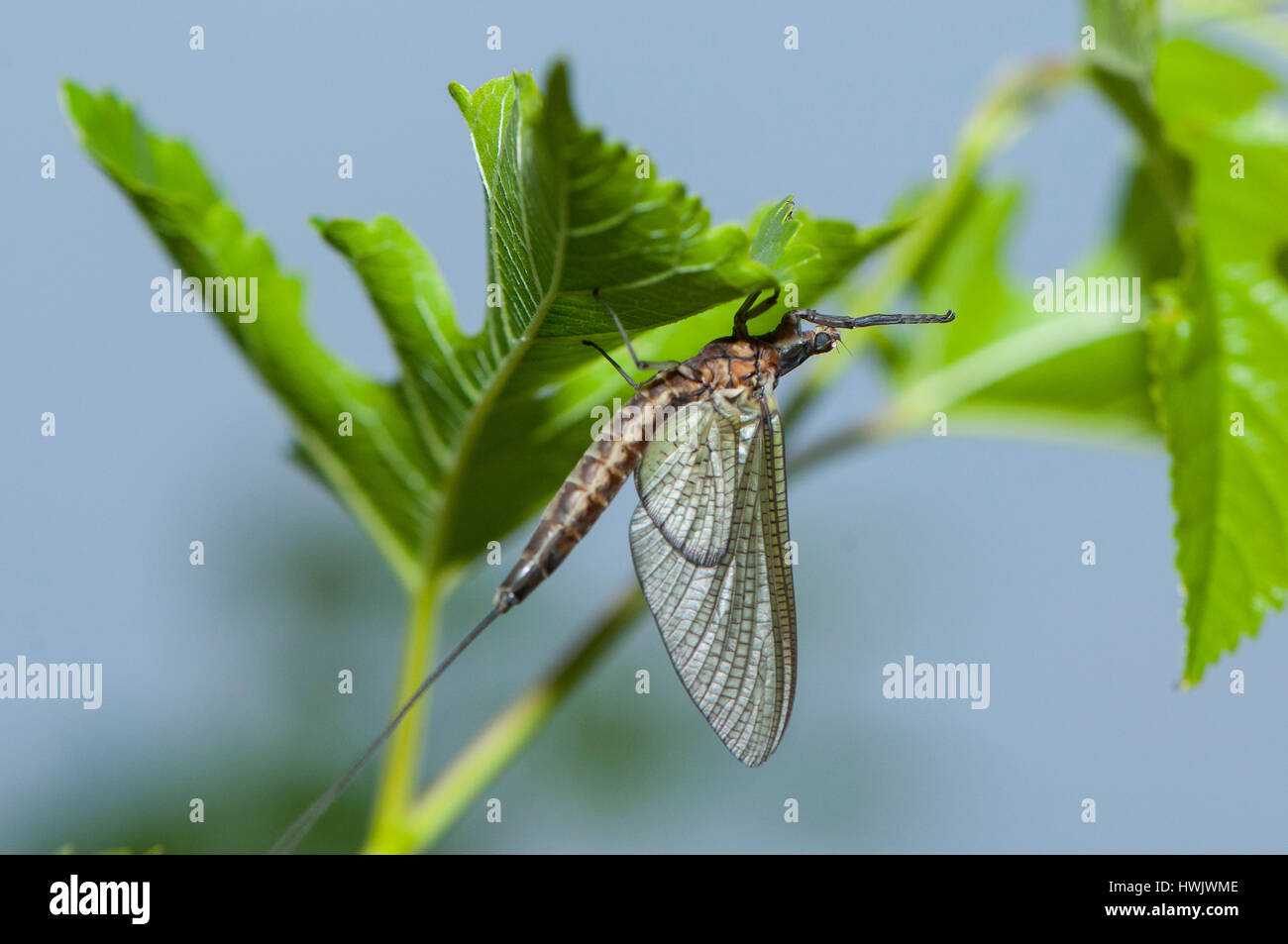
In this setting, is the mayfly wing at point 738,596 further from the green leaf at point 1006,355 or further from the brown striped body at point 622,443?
the green leaf at point 1006,355

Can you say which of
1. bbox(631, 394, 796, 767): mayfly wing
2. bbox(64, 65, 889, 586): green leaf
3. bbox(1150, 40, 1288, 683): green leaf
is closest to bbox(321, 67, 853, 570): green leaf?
bbox(64, 65, 889, 586): green leaf

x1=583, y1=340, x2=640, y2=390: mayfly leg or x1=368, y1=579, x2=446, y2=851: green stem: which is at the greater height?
x1=583, y1=340, x2=640, y2=390: mayfly leg

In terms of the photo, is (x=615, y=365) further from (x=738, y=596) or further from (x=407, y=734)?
(x=407, y=734)

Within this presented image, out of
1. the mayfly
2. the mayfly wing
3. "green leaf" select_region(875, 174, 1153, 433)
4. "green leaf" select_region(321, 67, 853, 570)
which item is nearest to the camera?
"green leaf" select_region(321, 67, 853, 570)

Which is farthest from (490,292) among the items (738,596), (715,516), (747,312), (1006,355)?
(1006,355)

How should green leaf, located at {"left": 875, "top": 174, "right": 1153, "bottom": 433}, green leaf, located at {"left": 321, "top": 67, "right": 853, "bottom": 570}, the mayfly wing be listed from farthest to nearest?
green leaf, located at {"left": 875, "top": 174, "right": 1153, "bottom": 433} → the mayfly wing → green leaf, located at {"left": 321, "top": 67, "right": 853, "bottom": 570}

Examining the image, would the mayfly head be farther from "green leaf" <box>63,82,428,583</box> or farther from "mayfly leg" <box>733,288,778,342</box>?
"green leaf" <box>63,82,428,583</box>
